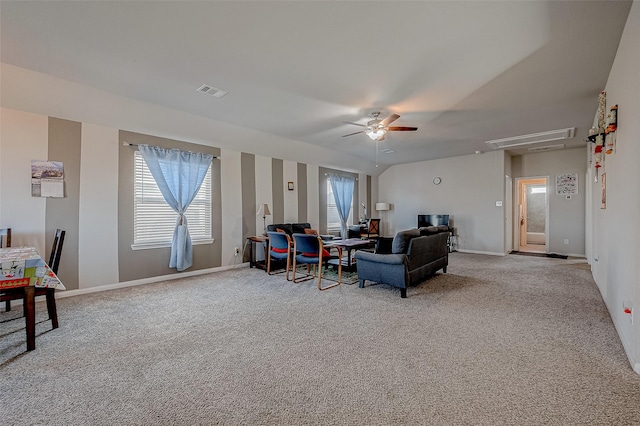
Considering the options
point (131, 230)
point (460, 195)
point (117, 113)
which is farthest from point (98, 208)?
point (460, 195)

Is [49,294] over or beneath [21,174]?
beneath

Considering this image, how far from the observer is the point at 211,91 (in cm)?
352

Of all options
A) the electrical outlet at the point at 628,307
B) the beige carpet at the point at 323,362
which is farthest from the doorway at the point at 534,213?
the electrical outlet at the point at 628,307

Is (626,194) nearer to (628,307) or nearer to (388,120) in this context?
(628,307)

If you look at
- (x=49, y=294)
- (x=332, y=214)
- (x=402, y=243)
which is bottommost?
(x=49, y=294)

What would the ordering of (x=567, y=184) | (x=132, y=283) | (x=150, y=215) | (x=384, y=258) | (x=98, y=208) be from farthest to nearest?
(x=567, y=184)
(x=150, y=215)
(x=132, y=283)
(x=98, y=208)
(x=384, y=258)

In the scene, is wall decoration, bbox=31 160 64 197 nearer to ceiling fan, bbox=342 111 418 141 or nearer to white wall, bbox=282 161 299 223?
white wall, bbox=282 161 299 223

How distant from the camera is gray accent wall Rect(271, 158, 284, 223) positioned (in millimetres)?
6441

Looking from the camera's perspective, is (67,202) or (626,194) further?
(67,202)

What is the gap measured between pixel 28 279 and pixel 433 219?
7971 mm

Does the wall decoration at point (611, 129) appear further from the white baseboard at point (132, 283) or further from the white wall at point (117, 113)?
the white baseboard at point (132, 283)

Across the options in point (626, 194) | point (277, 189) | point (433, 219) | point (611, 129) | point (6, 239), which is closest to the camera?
point (626, 194)

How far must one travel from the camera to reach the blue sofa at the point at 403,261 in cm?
371

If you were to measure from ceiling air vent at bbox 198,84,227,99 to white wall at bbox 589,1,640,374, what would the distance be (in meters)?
3.84
